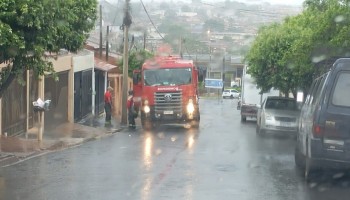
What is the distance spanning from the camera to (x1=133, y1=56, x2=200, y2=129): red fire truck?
103 feet

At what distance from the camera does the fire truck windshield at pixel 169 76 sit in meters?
31.4

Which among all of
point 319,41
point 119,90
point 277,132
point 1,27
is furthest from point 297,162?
point 119,90

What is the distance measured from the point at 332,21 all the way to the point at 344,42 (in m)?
1.61

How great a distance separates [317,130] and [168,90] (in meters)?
18.7

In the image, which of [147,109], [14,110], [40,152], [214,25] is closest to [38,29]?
[40,152]

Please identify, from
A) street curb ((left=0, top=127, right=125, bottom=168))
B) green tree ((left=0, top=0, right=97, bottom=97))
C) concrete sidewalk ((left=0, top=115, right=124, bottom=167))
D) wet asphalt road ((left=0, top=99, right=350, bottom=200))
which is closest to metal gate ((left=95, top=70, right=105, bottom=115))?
concrete sidewalk ((left=0, top=115, right=124, bottom=167))

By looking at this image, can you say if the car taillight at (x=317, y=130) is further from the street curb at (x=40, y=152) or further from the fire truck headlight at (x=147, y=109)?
the fire truck headlight at (x=147, y=109)

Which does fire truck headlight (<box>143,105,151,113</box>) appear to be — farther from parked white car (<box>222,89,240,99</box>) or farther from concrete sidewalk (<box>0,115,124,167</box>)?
parked white car (<box>222,89,240,99</box>)

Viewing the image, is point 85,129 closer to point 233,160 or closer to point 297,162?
point 233,160

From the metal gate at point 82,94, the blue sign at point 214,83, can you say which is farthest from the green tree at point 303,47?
the blue sign at point 214,83

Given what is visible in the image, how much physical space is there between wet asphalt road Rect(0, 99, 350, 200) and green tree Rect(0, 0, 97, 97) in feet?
8.09

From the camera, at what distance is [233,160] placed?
17.8 metres

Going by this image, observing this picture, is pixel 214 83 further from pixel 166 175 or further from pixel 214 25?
pixel 166 175

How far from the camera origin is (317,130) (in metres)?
12.7
